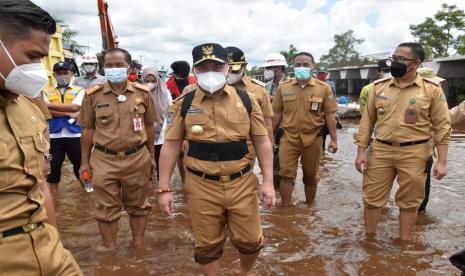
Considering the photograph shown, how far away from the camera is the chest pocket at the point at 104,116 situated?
3975 millimetres

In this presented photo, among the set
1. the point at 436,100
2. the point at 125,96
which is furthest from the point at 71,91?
the point at 436,100

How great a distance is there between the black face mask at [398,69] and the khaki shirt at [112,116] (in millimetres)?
2497

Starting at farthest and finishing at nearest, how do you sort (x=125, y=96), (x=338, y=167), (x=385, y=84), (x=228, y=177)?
(x=338, y=167) < (x=385, y=84) < (x=125, y=96) < (x=228, y=177)

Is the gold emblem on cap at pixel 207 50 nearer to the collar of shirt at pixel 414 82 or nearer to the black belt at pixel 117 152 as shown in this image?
the black belt at pixel 117 152

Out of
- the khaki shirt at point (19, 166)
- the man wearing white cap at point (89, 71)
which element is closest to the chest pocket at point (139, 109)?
the khaki shirt at point (19, 166)

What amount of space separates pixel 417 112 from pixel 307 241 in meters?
1.74

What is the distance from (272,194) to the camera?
331 centimetres

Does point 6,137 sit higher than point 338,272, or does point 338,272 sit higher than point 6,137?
point 6,137

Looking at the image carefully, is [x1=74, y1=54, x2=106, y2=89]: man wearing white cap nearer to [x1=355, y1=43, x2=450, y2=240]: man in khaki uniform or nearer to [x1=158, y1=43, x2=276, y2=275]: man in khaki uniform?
[x1=158, y1=43, x2=276, y2=275]: man in khaki uniform

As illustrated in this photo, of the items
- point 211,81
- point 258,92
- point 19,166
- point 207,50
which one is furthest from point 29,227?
point 258,92

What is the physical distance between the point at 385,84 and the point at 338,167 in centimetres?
437

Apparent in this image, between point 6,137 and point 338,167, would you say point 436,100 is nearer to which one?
point 6,137

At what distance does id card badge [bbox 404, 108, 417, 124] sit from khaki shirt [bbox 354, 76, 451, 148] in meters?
0.02

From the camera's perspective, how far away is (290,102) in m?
5.60
